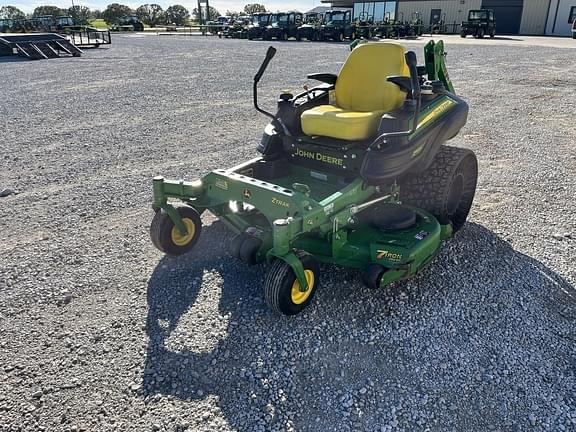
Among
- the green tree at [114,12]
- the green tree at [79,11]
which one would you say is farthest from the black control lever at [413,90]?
the green tree at [79,11]

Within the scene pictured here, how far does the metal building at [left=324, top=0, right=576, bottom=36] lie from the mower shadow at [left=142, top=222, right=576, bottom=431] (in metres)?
41.3

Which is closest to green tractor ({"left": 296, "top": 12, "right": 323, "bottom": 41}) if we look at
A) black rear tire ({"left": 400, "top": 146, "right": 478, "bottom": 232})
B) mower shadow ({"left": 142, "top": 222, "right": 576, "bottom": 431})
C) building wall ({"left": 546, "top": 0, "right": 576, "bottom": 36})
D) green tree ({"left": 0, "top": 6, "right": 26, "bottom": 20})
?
building wall ({"left": 546, "top": 0, "right": 576, "bottom": 36})

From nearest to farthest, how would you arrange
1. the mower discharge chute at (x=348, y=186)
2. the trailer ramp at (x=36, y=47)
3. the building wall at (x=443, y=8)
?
the mower discharge chute at (x=348, y=186) < the trailer ramp at (x=36, y=47) < the building wall at (x=443, y=8)

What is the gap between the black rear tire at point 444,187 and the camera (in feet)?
12.2

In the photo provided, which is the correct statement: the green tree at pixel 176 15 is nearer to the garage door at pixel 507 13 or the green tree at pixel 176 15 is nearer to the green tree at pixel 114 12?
the green tree at pixel 114 12

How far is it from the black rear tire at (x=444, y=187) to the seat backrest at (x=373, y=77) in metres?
0.58

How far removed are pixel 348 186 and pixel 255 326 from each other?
1.09 metres

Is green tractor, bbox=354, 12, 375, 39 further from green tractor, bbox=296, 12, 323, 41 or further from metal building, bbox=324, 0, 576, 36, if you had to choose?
metal building, bbox=324, 0, 576, 36

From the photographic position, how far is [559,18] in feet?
122

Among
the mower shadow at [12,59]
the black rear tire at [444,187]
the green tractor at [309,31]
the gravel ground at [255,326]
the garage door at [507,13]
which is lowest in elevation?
the gravel ground at [255,326]

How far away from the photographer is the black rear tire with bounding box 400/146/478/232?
3707 mm

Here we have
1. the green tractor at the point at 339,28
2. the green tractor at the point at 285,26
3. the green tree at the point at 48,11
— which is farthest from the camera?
the green tree at the point at 48,11

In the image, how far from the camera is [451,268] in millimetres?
3490

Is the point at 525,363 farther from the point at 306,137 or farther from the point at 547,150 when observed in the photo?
the point at 547,150
